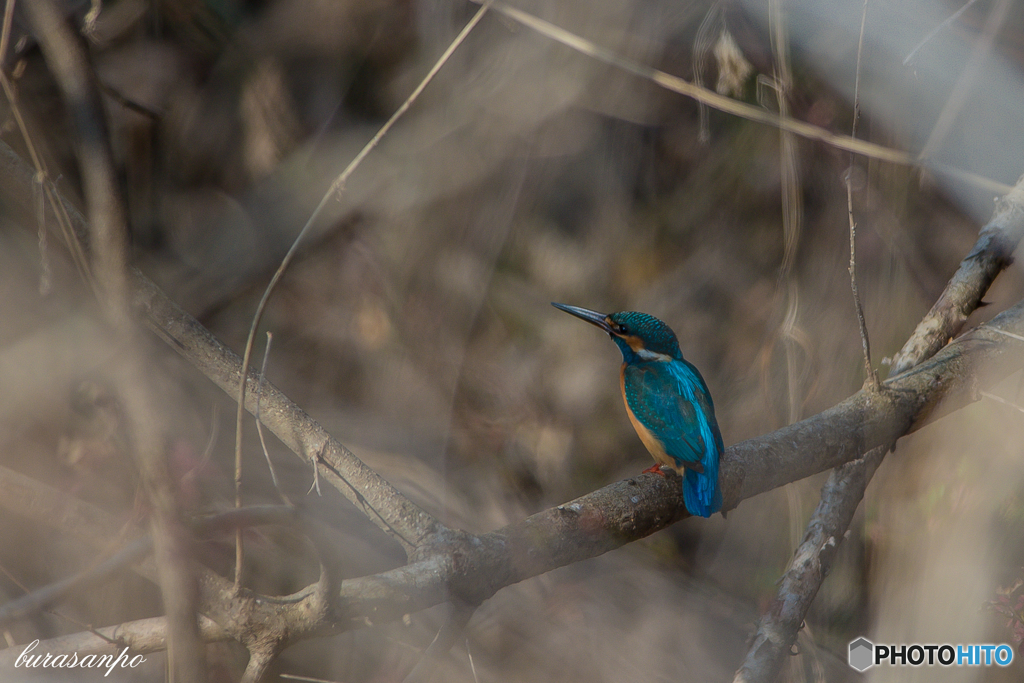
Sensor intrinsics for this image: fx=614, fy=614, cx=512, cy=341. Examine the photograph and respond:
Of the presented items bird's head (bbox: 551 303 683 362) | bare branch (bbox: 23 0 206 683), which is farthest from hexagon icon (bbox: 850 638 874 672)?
bare branch (bbox: 23 0 206 683)

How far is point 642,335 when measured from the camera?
2260 millimetres

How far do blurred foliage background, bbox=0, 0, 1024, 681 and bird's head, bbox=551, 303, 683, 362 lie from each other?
18.8 inches

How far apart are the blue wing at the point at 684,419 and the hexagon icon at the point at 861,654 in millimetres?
968

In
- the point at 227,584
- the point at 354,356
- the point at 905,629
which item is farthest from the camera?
the point at 354,356

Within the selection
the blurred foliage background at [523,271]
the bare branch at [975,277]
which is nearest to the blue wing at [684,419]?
the blurred foliage background at [523,271]

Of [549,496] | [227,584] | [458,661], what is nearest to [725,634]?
[549,496]

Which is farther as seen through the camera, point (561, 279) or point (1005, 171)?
point (561, 279)

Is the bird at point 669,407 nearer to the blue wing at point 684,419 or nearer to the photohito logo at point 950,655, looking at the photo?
the blue wing at point 684,419

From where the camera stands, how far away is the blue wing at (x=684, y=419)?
5.40 feet

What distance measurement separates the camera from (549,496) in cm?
325

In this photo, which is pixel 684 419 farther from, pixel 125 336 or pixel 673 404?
pixel 125 336

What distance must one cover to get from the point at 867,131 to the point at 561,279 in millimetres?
1534

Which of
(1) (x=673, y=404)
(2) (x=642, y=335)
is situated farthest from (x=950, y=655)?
(2) (x=642, y=335)

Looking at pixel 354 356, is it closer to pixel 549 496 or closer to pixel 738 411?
pixel 549 496
